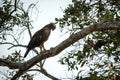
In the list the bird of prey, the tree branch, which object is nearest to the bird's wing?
the bird of prey

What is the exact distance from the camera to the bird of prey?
853 centimetres

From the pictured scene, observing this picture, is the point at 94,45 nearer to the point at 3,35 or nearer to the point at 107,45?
the point at 107,45

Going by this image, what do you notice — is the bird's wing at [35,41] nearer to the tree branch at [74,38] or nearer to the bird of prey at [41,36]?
the bird of prey at [41,36]

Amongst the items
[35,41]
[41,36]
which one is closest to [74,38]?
[35,41]

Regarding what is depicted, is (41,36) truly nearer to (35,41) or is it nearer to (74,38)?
(35,41)

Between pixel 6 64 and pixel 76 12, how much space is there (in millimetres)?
3334

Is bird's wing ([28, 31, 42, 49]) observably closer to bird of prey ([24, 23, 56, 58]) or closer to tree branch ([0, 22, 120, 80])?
bird of prey ([24, 23, 56, 58])

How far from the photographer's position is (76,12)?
8328mm

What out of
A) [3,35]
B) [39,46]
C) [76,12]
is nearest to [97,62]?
[76,12]

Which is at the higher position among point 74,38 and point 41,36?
point 41,36

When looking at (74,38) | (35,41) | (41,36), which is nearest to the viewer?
(74,38)

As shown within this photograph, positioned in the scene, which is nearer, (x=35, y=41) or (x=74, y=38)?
(x=74, y=38)

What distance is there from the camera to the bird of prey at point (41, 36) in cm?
853

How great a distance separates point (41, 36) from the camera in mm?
9148
